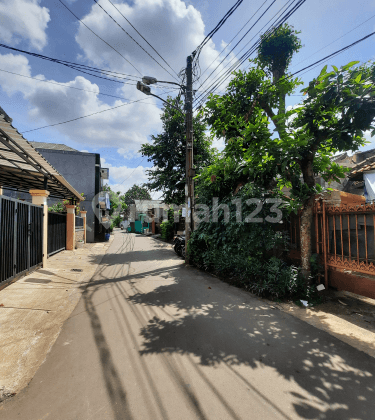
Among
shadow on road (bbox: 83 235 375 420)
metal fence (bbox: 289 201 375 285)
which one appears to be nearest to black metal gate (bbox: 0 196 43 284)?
shadow on road (bbox: 83 235 375 420)

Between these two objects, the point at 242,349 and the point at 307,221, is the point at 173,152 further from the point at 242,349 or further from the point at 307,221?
the point at 242,349

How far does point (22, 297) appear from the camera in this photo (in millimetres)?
4680

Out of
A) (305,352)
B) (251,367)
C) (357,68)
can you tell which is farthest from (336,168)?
(251,367)

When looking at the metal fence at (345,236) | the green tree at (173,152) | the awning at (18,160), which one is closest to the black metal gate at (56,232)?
the awning at (18,160)

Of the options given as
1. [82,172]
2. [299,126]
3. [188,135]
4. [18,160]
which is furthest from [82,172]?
[299,126]

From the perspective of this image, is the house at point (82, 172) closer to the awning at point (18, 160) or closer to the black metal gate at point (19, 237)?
the awning at point (18, 160)

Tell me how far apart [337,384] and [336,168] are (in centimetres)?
454

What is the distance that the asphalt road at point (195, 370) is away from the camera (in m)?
2.03

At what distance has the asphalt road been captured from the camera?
2.03 meters

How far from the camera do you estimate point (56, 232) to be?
10484 millimetres

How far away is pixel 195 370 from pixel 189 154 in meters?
7.11

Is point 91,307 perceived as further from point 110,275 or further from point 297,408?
point 297,408

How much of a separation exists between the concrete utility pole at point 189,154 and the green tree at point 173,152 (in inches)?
175

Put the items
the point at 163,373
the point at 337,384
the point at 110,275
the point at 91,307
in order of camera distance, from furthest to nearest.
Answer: the point at 110,275 → the point at 91,307 → the point at 163,373 → the point at 337,384
